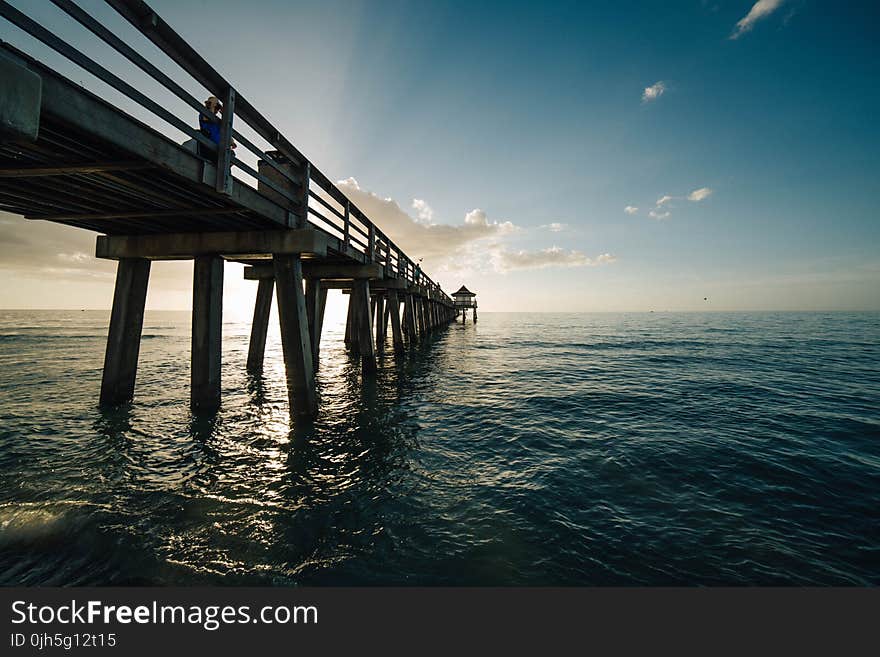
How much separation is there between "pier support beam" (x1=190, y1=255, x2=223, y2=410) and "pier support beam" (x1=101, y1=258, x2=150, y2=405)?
1.52m

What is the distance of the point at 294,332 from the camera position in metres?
7.35

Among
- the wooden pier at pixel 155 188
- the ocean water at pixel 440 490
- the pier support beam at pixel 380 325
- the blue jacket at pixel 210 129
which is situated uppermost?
the blue jacket at pixel 210 129

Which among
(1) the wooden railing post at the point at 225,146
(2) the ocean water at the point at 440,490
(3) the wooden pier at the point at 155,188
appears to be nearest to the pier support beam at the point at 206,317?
(3) the wooden pier at the point at 155,188

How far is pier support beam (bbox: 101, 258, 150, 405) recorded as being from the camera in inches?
296

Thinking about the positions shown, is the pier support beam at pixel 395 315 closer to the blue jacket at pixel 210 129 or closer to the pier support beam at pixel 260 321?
the pier support beam at pixel 260 321

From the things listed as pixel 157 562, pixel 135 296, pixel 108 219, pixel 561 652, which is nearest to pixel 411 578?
pixel 561 652

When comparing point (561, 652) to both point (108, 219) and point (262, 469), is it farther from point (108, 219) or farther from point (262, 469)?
point (108, 219)

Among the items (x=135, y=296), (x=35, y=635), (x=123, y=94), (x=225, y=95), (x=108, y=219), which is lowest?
(x=35, y=635)

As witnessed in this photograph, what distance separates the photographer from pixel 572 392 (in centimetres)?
1129

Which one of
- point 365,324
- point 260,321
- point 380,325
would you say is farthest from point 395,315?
point 260,321

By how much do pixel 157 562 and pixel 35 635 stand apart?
77cm

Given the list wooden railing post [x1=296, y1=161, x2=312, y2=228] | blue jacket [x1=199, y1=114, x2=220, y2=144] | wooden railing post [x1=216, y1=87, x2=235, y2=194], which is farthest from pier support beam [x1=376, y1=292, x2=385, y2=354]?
wooden railing post [x1=216, y1=87, x2=235, y2=194]

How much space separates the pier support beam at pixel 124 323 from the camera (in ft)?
24.6

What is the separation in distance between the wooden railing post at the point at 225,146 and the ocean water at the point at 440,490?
4.19 m
